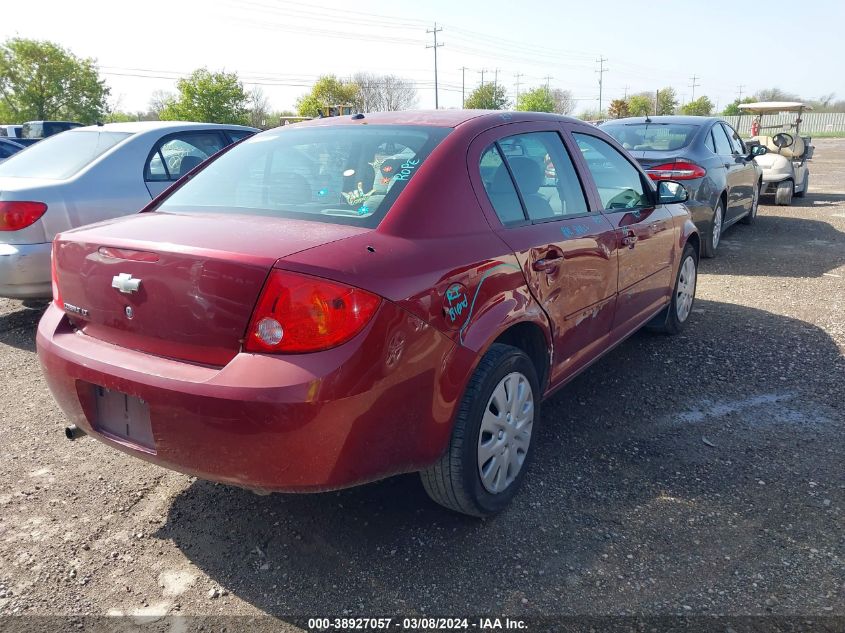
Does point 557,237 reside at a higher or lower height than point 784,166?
higher

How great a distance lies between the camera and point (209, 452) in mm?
2174

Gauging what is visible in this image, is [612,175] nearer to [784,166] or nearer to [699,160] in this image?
[699,160]

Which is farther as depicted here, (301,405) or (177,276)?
(177,276)

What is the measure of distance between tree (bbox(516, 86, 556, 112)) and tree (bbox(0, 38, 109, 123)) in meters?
43.1

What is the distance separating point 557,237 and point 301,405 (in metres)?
1.61

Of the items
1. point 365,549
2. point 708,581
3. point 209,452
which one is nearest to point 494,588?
point 365,549

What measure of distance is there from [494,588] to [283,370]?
44.3 inches

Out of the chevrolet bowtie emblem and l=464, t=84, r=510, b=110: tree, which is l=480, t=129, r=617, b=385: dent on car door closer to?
the chevrolet bowtie emblem

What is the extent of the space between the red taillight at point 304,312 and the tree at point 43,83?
57803 millimetres

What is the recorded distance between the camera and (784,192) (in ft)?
41.3

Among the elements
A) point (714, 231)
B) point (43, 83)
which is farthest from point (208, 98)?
point (714, 231)

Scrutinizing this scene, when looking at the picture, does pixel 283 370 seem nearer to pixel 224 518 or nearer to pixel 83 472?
pixel 224 518

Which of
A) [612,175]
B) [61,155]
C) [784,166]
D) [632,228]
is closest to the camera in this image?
[632,228]

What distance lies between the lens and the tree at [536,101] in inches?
2944
